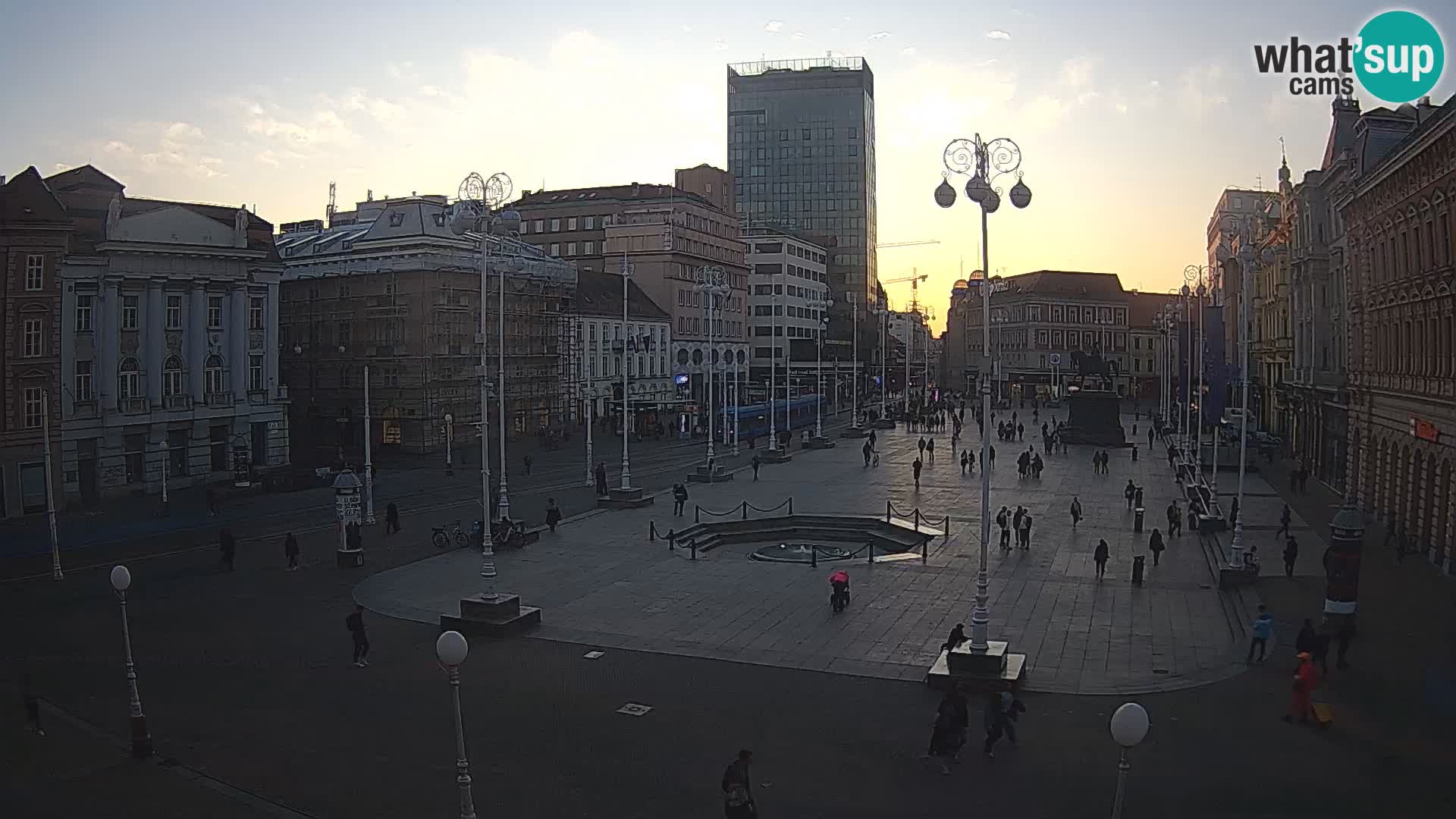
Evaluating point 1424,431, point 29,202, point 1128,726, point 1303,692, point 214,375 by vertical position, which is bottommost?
point 1303,692

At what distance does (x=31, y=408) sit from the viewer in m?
42.7

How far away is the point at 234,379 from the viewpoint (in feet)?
177

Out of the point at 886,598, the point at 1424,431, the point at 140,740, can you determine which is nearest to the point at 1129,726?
the point at 140,740

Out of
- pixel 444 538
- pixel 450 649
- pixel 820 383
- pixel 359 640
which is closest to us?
pixel 450 649

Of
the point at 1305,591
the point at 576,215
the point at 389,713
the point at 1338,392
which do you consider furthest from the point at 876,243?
the point at 389,713

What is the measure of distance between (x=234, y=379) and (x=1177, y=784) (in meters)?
49.4

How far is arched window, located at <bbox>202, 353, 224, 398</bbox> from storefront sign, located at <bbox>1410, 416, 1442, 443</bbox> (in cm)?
4898

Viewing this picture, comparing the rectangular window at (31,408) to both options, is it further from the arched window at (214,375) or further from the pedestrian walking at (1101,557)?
the pedestrian walking at (1101,557)

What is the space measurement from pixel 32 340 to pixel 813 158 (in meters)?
130

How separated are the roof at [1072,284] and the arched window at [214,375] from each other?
108m

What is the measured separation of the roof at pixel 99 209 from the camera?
47.6 m

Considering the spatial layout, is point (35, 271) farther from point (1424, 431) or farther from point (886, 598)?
point (1424, 431)

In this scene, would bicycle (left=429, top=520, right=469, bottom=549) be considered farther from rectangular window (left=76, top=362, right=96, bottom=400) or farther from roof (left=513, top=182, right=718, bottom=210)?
roof (left=513, top=182, right=718, bottom=210)

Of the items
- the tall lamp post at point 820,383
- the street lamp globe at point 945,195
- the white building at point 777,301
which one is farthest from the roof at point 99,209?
the white building at point 777,301
